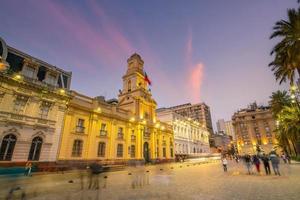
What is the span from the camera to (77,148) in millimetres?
24328

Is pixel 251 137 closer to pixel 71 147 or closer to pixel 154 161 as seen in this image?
pixel 154 161

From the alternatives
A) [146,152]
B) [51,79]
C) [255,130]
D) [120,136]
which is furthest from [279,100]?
[255,130]

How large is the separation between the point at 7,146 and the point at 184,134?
151 feet

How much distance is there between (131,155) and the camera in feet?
109

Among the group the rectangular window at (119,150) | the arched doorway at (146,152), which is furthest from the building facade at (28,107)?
the arched doorway at (146,152)

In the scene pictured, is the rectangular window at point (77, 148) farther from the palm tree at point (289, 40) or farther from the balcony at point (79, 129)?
the palm tree at point (289, 40)

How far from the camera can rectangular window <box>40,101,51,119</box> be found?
2137cm

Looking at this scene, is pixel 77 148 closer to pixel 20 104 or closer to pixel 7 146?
pixel 7 146

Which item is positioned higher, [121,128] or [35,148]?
[121,128]

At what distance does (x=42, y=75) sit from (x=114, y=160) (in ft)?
57.9

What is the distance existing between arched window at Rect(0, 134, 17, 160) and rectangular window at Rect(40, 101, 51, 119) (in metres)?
3.88

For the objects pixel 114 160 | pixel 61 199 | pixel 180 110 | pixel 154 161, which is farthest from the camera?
pixel 180 110

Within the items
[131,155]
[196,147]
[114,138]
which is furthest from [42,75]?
[196,147]

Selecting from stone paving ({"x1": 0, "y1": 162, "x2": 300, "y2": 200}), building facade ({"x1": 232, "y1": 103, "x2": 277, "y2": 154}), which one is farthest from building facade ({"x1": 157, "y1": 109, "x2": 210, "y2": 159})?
building facade ({"x1": 232, "y1": 103, "x2": 277, "y2": 154})
